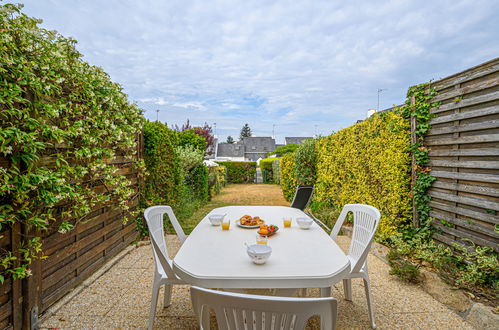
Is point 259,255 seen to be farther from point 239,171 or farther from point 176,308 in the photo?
point 239,171

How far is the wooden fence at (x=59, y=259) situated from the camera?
6.01 ft

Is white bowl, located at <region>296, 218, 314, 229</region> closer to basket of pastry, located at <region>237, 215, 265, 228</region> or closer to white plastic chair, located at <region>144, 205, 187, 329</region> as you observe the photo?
basket of pastry, located at <region>237, 215, 265, 228</region>

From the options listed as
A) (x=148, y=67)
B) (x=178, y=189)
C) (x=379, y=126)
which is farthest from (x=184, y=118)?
(x=379, y=126)

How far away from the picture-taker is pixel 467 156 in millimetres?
2648

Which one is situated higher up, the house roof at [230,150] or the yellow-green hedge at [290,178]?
the house roof at [230,150]

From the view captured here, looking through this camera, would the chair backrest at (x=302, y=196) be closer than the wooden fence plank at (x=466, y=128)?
No

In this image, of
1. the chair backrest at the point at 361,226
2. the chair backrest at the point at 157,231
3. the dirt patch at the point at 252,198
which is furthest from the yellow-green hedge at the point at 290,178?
the chair backrest at the point at 157,231

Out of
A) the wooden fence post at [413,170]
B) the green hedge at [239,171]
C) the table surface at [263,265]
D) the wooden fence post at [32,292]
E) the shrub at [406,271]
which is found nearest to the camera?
the table surface at [263,265]

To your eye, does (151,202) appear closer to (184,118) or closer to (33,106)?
(33,106)

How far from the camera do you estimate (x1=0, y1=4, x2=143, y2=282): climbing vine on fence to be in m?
1.65

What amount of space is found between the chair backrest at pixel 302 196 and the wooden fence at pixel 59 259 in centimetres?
294

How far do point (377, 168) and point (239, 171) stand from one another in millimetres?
12437

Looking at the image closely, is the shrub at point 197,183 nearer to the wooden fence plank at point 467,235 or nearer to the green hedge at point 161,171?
the green hedge at point 161,171

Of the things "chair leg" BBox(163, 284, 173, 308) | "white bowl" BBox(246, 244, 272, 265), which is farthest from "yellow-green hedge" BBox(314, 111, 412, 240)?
"chair leg" BBox(163, 284, 173, 308)
